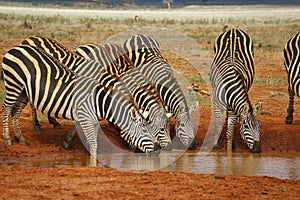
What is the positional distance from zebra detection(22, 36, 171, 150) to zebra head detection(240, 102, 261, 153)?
1.33 metres

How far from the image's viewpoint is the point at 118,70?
38.3ft

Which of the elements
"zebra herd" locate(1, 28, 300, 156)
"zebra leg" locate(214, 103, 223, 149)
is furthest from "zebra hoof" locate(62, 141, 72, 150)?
"zebra leg" locate(214, 103, 223, 149)

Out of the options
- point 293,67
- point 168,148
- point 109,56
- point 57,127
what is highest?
point 109,56

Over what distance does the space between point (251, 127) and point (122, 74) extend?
2455 millimetres

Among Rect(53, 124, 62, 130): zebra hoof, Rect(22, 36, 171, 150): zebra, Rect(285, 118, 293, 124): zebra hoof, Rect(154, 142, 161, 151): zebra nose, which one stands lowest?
Rect(154, 142, 161, 151): zebra nose

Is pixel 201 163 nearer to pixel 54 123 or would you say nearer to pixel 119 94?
pixel 119 94

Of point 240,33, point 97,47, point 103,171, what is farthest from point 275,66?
point 103,171

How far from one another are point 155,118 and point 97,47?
292 cm

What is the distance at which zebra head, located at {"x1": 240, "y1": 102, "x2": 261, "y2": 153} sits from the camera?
1041 cm

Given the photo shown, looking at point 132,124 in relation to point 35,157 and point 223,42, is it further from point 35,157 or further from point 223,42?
point 223,42

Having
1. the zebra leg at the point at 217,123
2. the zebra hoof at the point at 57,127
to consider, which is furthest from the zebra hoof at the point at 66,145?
the zebra leg at the point at 217,123

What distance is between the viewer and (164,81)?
11305 mm

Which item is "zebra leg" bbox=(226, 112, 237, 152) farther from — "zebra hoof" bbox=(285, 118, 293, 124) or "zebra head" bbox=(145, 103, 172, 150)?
"zebra hoof" bbox=(285, 118, 293, 124)

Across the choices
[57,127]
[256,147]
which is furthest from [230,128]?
[57,127]
